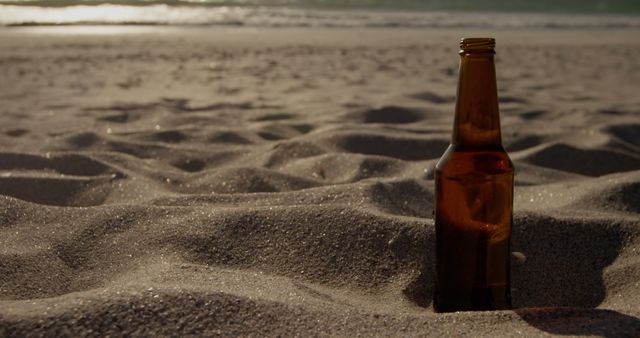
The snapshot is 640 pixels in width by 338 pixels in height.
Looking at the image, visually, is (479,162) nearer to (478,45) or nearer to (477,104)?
(477,104)

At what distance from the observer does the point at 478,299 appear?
1.33m

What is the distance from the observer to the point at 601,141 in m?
2.92

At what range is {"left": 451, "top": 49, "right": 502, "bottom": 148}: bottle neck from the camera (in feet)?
4.42

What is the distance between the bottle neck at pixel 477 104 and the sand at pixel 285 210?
0.30 meters

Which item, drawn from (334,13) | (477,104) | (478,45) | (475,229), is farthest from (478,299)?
(334,13)

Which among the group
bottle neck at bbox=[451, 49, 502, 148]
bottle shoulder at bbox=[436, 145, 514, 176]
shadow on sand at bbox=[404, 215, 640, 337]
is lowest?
shadow on sand at bbox=[404, 215, 640, 337]

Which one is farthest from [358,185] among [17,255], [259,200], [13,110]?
[13,110]

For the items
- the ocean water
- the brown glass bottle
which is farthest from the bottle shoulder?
the ocean water

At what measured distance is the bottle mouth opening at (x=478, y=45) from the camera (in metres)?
1.36

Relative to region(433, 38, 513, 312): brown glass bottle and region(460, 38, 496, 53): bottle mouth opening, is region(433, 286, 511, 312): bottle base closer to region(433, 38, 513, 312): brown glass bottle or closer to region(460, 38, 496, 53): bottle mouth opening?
region(433, 38, 513, 312): brown glass bottle

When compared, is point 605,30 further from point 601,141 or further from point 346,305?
point 346,305

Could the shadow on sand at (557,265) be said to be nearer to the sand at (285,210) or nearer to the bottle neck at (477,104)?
the sand at (285,210)

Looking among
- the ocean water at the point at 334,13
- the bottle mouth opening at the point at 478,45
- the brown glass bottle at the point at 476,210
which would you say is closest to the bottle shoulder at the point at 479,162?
the brown glass bottle at the point at 476,210

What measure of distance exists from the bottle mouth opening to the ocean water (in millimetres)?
10130
